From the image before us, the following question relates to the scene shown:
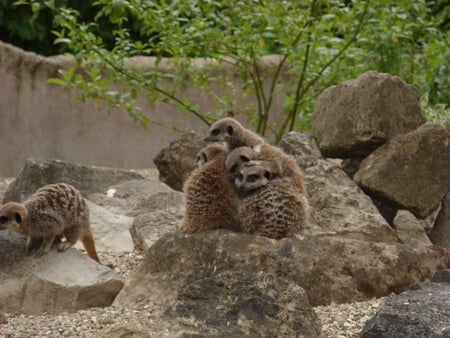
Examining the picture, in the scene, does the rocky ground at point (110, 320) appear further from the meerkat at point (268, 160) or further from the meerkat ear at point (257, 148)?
the meerkat ear at point (257, 148)

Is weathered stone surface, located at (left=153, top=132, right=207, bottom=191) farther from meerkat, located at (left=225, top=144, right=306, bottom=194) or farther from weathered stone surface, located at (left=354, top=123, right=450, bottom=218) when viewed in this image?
meerkat, located at (left=225, top=144, right=306, bottom=194)

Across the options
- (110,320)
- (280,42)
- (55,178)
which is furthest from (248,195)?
(280,42)

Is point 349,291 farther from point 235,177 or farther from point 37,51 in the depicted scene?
point 37,51

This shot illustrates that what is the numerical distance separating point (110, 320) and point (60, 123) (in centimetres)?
696

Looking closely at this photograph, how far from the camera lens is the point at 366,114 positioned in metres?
5.30

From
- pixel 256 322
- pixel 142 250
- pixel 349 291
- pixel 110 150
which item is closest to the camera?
pixel 256 322

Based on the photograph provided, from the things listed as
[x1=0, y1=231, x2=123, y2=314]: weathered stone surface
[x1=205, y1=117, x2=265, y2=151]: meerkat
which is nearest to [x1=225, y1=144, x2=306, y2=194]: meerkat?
[x1=205, y1=117, x2=265, y2=151]: meerkat

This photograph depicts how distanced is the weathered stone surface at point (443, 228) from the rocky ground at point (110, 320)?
73.1 inches

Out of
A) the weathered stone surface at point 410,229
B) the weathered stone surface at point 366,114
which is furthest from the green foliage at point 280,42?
the weathered stone surface at point 410,229

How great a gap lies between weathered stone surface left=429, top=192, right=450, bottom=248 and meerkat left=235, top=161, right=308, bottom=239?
6.00 ft

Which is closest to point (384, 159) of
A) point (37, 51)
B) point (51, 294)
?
point (51, 294)

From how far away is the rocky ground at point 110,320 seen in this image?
137 inches

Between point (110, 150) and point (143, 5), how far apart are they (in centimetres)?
378

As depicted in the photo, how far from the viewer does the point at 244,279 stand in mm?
3207
